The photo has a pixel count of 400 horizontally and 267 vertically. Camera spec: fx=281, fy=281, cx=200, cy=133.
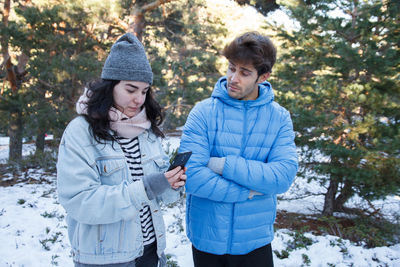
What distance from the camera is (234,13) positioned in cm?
1202

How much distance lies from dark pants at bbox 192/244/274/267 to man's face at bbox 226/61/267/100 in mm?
1041

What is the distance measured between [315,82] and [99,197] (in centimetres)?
480

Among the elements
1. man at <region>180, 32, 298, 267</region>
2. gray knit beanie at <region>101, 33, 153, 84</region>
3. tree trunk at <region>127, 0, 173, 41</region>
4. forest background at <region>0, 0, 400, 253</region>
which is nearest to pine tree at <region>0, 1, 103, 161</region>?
forest background at <region>0, 0, 400, 253</region>

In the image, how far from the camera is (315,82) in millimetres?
5184

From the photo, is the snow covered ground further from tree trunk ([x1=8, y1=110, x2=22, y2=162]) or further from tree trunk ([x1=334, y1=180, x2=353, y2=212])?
tree trunk ([x1=8, y1=110, x2=22, y2=162])

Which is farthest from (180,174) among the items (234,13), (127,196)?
(234,13)

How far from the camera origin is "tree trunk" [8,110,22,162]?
8352 millimetres

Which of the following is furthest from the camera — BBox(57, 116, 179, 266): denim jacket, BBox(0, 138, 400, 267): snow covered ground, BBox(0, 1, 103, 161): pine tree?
BBox(0, 1, 103, 161): pine tree

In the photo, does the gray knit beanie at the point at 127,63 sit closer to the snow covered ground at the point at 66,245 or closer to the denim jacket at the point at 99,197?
the denim jacket at the point at 99,197

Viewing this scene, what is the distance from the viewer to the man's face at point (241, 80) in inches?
73.4

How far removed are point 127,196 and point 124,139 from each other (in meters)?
0.41

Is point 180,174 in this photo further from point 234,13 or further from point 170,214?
point 234,13

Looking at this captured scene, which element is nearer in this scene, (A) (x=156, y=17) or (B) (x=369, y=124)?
(B) (x=369, y=124)

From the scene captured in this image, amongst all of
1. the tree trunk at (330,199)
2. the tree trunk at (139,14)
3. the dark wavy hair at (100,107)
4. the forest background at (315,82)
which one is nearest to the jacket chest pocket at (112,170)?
the dark wavy hair at (100,107)
